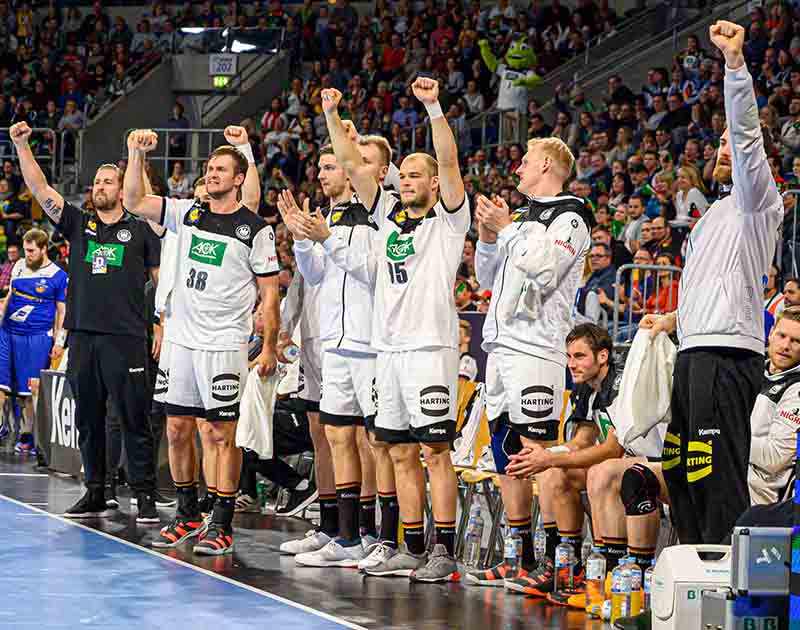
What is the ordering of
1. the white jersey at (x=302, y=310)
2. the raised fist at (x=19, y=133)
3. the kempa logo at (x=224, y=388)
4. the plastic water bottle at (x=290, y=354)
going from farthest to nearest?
the plastic water bottle at (x=290, y=354) → the raised fist at (x=19, y=133) → the white jersey at (x=302, y=310) → the kempa logo at (x=224, y=388)

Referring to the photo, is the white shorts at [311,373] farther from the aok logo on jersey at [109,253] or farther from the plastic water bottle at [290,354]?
the plastic water bottle at [290,354]

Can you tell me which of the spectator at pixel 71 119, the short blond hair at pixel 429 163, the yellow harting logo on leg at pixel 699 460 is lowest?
the yellow harting logo on leg at pixel 699 460

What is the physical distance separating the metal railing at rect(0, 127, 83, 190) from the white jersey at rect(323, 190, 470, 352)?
1577 centimetres

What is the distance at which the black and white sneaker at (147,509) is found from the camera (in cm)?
888

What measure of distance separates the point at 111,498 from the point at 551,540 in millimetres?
4096

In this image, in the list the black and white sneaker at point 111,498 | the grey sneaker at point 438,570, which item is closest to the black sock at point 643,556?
the grey sneaker at point 438,570

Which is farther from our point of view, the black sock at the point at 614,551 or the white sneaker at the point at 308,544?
the white sneaker at the point at 308,544

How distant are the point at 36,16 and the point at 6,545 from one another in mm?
21970

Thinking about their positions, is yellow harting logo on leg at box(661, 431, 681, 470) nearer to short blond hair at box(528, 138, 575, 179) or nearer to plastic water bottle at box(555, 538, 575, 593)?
plastic water bottle at box(555, 538, 575, 593)

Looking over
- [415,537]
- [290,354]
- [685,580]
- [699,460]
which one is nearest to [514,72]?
[290,354]

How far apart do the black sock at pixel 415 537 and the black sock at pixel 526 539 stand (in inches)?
23.4

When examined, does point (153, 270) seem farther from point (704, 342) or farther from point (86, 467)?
point (704, 342)

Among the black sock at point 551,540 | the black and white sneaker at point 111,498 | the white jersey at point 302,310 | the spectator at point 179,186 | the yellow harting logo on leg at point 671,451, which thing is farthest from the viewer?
the spectator at point 179,186

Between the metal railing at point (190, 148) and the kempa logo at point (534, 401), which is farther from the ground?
the metal railing at point (190, 148)
